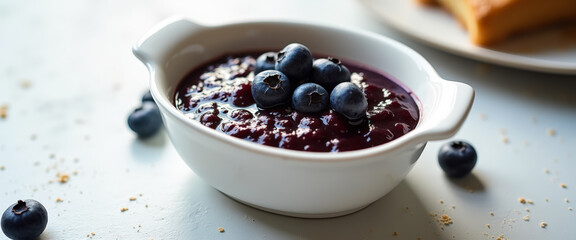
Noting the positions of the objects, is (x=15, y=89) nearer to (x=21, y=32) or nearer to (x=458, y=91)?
(x=21, y=32)

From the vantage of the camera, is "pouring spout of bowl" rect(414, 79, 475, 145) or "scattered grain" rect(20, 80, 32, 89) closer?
"pouring spout of bowl" rect(414, 79, 475, 145)

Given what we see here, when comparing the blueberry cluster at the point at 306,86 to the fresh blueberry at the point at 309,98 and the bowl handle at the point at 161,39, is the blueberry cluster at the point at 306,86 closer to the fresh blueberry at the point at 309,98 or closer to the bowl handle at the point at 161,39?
the fresh blueberry at the point at 309,98

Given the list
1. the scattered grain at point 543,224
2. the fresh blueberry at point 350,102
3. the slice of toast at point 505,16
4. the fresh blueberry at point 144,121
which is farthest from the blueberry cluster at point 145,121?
the slice of toast at point 505,16

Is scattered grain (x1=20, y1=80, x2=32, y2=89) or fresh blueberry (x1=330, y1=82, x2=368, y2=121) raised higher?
fresh blueberry (x1=330, y1=82, x2=368, y2=121)

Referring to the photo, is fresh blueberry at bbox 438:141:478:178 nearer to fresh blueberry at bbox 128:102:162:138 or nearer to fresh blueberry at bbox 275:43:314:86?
fresh blueberry at bbox 275:43:314:86

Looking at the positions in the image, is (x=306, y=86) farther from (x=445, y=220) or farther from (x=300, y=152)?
(x=445, y=220)

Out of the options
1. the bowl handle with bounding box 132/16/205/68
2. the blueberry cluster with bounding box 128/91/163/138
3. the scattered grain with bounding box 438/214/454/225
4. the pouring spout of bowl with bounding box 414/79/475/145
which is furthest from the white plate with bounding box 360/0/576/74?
the blueberry cluster with bounding box 128/91/163/138

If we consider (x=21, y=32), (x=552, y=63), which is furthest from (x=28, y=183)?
(x=552, y=63)
